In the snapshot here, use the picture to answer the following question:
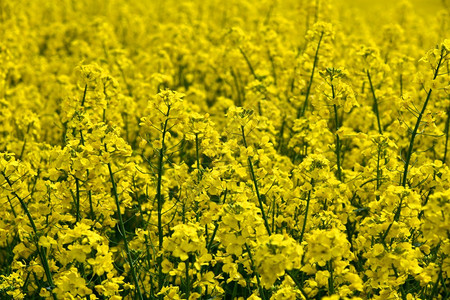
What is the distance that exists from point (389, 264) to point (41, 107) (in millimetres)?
4547

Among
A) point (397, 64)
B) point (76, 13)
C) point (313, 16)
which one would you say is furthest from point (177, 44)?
point (76, 13)

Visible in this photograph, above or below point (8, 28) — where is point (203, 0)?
above

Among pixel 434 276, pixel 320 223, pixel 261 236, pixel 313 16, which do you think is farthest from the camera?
pixel 313 16

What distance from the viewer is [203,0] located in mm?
13125

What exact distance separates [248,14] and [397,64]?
16.3 feet

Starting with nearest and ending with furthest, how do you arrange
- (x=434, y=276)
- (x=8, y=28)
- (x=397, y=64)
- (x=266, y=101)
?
(x=434, y=276), (x=266, y=101), (x=397, y=64), (x=8, y=28)

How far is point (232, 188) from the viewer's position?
11.0ft

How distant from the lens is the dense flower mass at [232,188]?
114 inches

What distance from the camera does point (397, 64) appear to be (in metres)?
6.01

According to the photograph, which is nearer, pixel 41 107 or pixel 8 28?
pixel 41 107

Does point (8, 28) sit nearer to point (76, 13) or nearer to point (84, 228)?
point (76, 13)

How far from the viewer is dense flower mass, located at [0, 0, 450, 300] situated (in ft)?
9.52

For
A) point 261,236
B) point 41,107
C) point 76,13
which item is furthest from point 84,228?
point 76,13

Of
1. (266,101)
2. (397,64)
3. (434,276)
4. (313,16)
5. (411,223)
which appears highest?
(313,16)
